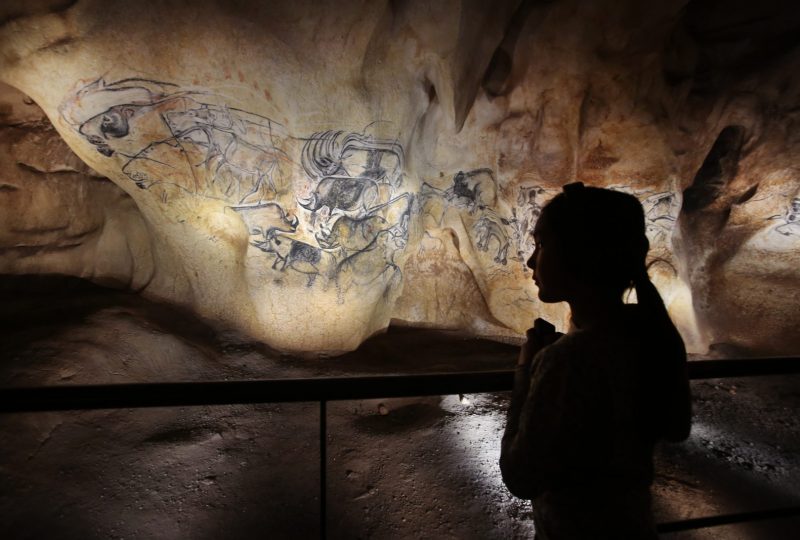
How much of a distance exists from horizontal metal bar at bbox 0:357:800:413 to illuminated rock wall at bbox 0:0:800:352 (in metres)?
4.38

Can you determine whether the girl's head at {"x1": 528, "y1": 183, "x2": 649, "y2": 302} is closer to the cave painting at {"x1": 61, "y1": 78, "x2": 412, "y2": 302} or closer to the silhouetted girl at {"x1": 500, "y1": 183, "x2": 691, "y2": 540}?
the silhouetted girl at {"x1": 500, "y1": 183, "x2": 691, "y2": 540}

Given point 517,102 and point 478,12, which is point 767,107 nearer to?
point 517,102

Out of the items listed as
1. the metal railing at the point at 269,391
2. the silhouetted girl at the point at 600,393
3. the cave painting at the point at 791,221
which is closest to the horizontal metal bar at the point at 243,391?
the metal railing at the point at 269,391

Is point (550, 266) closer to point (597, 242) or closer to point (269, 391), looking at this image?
point (597, 242)

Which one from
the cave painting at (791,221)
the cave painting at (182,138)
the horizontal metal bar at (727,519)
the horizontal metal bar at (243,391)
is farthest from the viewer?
the cave painting at (791,221)

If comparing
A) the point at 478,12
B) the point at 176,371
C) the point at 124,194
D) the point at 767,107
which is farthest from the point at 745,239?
the point at 124,194

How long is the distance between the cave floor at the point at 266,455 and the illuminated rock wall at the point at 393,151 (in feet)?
5.26

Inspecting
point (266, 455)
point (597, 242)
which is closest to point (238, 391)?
point (597, 242)

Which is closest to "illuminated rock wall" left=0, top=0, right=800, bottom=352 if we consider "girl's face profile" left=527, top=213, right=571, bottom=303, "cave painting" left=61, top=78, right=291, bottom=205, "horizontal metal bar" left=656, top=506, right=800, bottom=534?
"cave painting" left=61, top=78, right=291, bottom=205

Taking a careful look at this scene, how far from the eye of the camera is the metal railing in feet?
3.58

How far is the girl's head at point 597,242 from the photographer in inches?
41.7

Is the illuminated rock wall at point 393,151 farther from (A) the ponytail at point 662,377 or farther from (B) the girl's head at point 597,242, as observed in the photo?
(A) the ponytail at point 662,377

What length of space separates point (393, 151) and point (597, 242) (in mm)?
4898

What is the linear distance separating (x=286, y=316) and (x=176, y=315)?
73.3 inches
